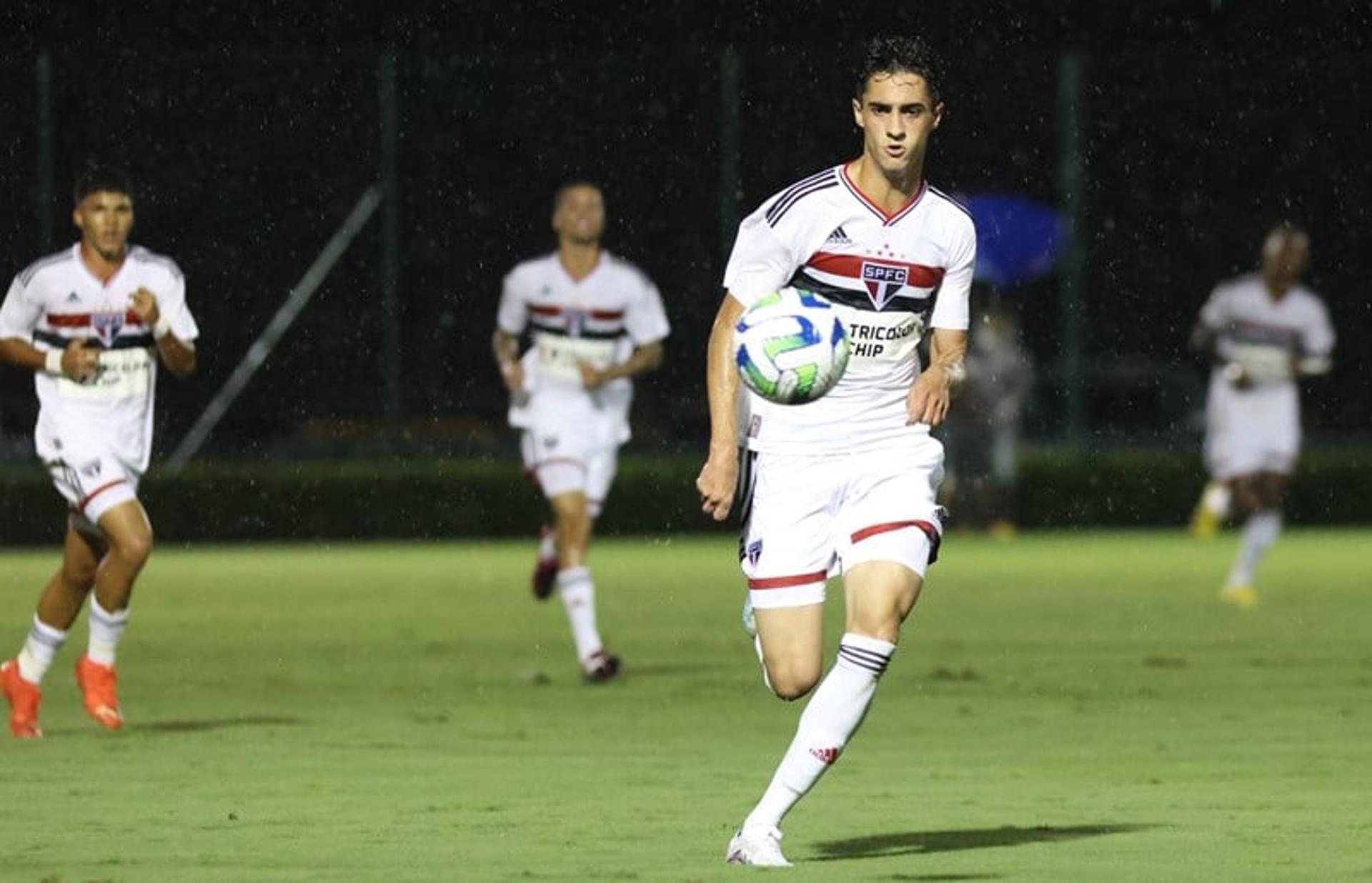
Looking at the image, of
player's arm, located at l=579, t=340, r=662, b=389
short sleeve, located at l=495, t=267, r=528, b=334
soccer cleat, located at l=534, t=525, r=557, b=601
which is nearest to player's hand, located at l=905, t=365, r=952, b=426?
player's arm, located at l=579, t=340, r=662, b=389

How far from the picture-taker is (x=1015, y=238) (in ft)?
98.3

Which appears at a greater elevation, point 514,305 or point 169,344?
point 169,344

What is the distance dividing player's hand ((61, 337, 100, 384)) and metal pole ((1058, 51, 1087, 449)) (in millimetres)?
17864

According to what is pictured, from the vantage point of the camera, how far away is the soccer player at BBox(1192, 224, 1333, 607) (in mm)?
21438

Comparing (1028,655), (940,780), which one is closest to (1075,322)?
(1028,655)

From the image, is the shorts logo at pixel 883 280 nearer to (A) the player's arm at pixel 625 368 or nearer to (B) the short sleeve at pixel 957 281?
(B) the short sleeve at pixel 957 281

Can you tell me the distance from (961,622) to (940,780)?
806 centimetres

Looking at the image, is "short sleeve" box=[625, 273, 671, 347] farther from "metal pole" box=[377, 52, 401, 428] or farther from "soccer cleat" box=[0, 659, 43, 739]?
"metal pole" box=[377, 52, 401, 428]

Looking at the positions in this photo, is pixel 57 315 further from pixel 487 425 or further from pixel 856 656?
pixel 487 425

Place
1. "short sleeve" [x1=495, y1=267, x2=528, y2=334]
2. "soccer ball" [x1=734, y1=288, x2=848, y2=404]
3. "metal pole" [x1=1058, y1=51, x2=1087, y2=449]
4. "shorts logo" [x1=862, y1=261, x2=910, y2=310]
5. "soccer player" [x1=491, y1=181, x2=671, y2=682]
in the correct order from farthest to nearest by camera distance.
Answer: "metal pole" [x1=1058, y1=51, x2=1087, y2=449], "short sleeve" [x1=495, y1=267, x2=528, y2=334], "soccer player" [x1=491, y1=181, x2=671, y2=682], "shorts logo" [x1=862, y1=261, x2=910, y2=310], "soccer ball" [x1=734, y1=288, x2=848, y2=404]

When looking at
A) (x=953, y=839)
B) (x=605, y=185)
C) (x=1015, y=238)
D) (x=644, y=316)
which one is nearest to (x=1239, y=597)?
(x=644, y=316)

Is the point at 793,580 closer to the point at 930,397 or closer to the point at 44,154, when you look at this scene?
the point at 930,397

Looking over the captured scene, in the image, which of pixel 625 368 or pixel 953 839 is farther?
pixel 625 368

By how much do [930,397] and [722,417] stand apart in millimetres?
617
